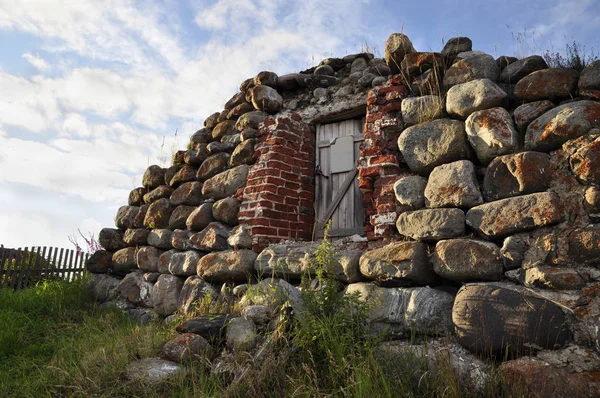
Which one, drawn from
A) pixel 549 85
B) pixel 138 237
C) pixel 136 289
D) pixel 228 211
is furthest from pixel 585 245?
pixel 138 237

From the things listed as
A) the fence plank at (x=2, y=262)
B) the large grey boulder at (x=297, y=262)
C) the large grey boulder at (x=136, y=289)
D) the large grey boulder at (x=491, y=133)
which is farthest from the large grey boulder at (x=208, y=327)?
the fence plank at (x=2, y=262)

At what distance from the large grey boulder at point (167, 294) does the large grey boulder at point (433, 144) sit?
2.82 meters

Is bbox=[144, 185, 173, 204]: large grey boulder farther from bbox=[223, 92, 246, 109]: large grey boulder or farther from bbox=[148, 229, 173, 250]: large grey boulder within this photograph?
bbox=[223, 92, 246, 109]: large grey boulder

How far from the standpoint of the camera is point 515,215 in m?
2.50

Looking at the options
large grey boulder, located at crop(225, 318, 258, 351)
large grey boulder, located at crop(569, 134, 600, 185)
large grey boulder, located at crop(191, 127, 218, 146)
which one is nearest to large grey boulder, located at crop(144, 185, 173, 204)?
large grey boulder, located at crop(191, 127, 218, 146)

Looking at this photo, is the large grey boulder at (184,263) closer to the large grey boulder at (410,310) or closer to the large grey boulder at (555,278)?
the large grey boulder at (410,310)

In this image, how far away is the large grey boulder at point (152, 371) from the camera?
2.53 metres

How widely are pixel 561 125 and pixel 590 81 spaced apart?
1.31 feet

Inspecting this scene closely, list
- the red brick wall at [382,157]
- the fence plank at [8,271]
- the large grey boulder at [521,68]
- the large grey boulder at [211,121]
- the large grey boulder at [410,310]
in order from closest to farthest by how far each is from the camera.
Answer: the large grey boulder at [410,310], the large grey boulder at [521,68], the red brick wall at [382,157], the large grey boulder at [211,121], the fence plank at [8,271]

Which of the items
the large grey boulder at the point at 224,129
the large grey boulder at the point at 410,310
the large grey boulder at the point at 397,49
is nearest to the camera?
the large grey boulder at the point at 410,310

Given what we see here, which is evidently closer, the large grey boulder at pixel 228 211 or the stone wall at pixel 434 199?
the stone wall at pixel 434 199

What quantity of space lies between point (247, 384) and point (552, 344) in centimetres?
168

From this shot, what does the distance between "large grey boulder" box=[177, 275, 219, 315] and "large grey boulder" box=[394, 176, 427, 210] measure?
2006 millimetres

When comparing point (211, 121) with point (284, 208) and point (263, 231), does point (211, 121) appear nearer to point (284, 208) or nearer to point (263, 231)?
point (284, 208)
